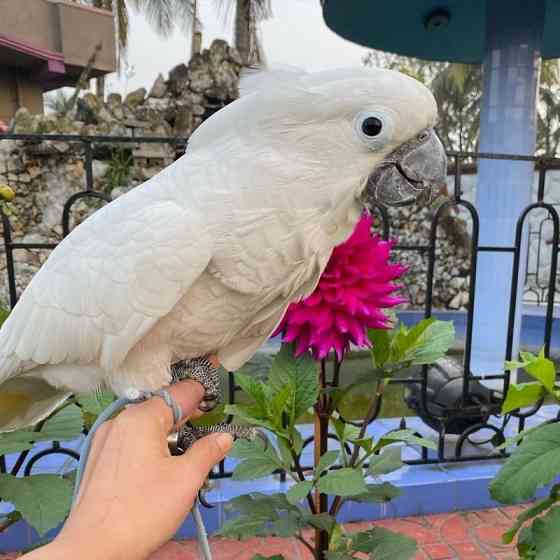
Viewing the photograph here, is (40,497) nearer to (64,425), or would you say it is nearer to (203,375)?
(64,425)

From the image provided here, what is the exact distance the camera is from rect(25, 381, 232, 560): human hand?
490 millimetres

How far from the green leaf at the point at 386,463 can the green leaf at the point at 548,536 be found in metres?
0.26

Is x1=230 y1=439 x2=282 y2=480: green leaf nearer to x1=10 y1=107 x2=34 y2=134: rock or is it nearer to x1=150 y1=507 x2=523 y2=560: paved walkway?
x1=150 y1=507 x2=523 y2=560: paved walkway

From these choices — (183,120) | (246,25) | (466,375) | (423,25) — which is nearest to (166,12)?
(246,25)

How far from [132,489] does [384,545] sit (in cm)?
55

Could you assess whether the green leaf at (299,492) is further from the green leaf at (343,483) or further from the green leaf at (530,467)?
the green leaf at (530,467)

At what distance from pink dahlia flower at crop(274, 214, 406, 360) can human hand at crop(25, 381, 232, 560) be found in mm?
232

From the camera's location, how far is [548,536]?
32.9 inches

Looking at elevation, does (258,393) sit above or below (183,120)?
below

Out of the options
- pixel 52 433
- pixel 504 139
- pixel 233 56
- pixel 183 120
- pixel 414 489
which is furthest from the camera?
pixel 233 56

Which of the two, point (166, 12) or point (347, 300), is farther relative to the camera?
point (166, 12)

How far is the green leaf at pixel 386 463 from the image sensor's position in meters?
0.93

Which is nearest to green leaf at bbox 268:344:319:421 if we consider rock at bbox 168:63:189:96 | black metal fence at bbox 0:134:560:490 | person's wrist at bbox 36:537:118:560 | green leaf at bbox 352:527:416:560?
green leaf at bbox 352:527:416:560

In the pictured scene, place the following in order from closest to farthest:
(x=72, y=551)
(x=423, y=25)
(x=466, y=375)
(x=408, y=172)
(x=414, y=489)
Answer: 1. (x=72, y=551)
2. (x=408, y=172)
3. (x=414, y=489)
4. (x=466, y=375)
5. (x=423, y=25)
